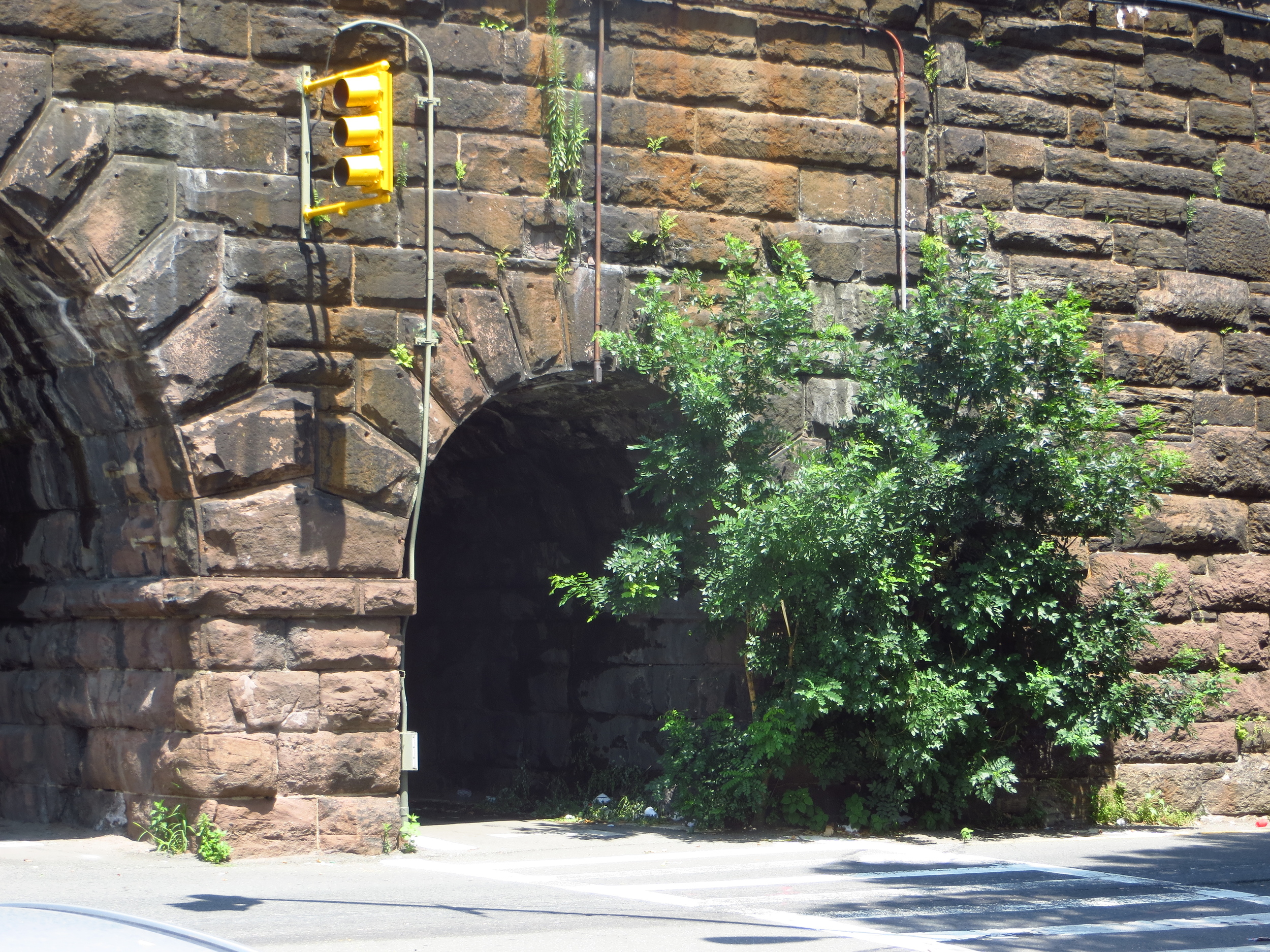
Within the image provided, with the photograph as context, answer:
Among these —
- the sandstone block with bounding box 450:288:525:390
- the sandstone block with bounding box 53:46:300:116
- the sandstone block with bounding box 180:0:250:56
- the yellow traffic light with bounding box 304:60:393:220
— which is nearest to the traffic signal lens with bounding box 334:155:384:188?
the yellow traffic light with bounding box 304:60:393:220

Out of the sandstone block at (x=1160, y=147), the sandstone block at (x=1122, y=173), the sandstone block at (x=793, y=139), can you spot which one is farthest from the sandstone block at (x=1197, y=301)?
the sandstone block at (x=793, y=139)

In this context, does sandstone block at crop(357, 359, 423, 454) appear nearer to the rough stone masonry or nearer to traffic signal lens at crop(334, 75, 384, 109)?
the rough stone masonry

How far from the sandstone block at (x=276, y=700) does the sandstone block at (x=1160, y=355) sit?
642 centimetres

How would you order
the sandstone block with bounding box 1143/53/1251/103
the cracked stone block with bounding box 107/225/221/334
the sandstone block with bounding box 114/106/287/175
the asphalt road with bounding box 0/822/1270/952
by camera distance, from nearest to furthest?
the asphalt road with bounding box 0/822/1270/952 < the cracked stone block with bounding box 107/225/221/334 < the sandstone block with bounding box 114/106/287/175 < the sandstone block with bounding box 1143/53/1251/103

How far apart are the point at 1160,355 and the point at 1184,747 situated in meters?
2.97

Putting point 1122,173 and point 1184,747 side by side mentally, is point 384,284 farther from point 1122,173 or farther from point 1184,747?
point 1184,747

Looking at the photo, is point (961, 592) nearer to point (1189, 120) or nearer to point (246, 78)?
point (1189, 120)

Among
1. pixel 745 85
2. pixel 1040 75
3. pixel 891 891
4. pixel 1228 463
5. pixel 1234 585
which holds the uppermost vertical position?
pixel 1040 75

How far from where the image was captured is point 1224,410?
38.8ft

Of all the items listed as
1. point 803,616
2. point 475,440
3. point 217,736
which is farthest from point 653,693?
point 217,736

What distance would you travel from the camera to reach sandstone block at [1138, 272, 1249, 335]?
1173cm

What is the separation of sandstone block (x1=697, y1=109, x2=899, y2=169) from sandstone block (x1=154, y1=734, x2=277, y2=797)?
5.02 metres

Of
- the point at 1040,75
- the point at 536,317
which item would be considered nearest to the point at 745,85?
the point at 536,317

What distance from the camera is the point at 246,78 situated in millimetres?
9203
